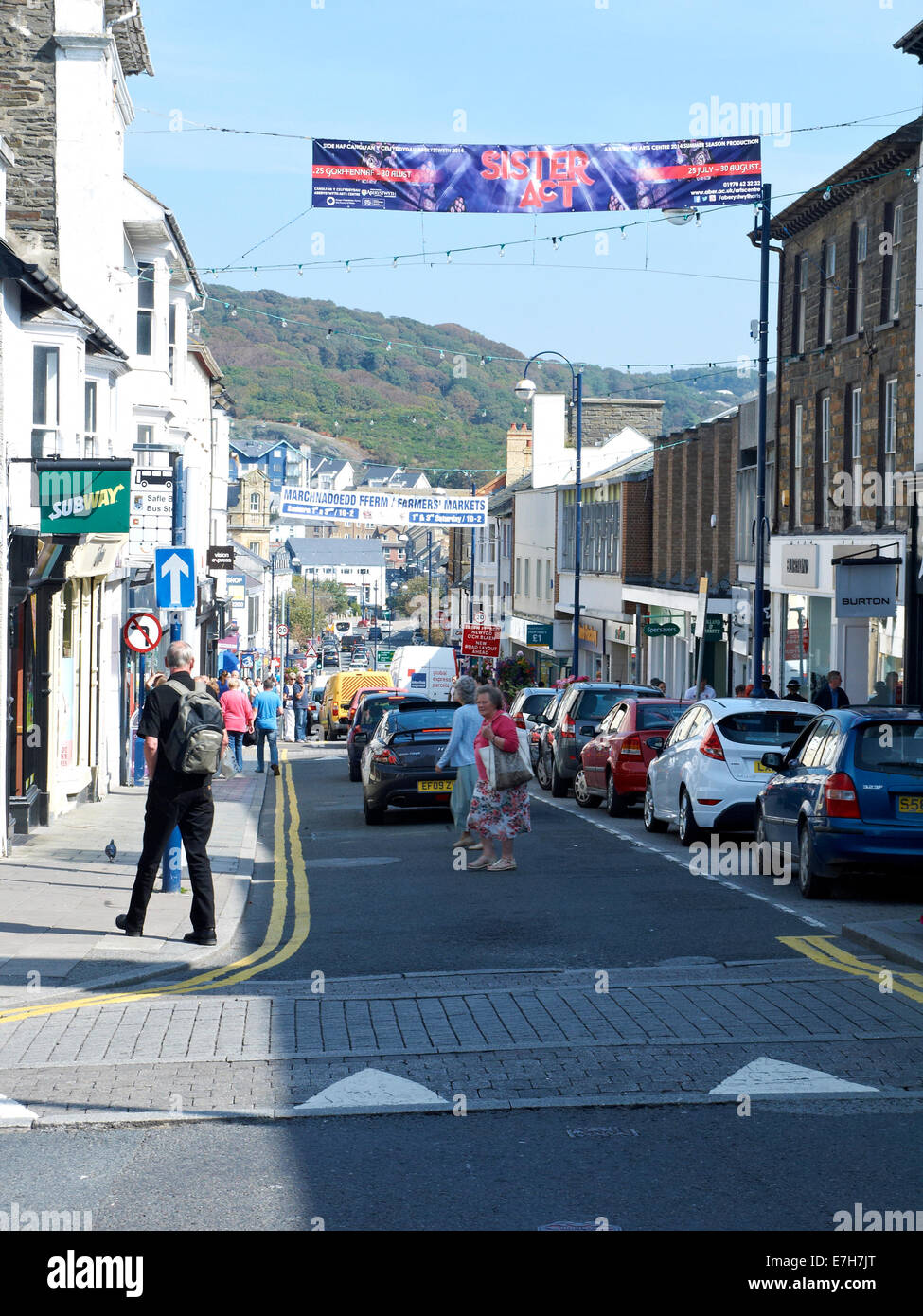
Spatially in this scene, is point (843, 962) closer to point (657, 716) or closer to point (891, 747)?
point (891, 747)

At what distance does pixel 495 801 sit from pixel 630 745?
20.7ft

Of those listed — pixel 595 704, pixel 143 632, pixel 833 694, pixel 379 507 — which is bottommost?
pixel 595 704

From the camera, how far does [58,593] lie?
65.3 feet

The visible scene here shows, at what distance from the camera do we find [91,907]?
41.5ft

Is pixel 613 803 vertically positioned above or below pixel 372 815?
above

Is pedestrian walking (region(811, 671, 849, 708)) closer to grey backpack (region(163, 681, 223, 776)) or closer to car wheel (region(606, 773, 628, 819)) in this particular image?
car wheel (region(606, 773, 628, 819))

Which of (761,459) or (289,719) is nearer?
(761,459)

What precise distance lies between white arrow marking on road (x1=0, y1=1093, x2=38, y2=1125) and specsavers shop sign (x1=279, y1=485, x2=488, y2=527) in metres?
28.4

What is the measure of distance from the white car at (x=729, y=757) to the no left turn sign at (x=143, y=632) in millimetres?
8772

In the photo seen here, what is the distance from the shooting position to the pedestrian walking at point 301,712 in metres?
56.8

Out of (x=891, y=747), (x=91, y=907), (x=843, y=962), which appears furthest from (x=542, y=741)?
(x=843, y=962)

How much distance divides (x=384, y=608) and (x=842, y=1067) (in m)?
165
